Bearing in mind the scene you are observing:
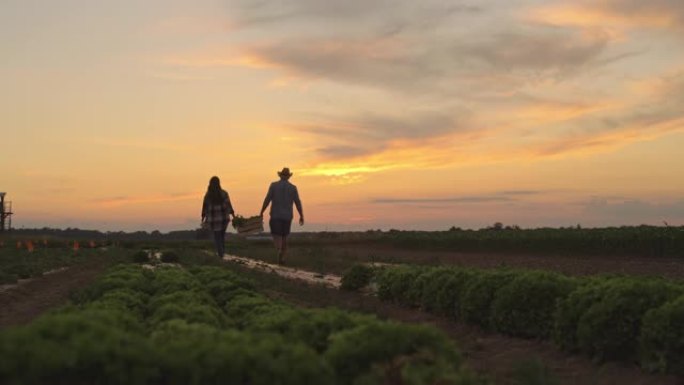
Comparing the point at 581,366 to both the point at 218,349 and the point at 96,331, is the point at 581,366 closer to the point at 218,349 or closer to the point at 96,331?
the point at 218,349

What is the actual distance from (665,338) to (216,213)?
56.2 feet

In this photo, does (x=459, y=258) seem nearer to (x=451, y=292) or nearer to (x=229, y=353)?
(x=451, y=292)

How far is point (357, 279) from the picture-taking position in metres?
14.7

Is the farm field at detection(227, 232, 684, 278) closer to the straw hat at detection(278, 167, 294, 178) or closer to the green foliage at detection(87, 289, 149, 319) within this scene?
the straw hat at detection(278, 167, 294, 178)

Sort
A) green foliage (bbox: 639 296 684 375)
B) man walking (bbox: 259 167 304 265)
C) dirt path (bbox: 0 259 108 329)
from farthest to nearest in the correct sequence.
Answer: man walking (bbox: 259 167 304 265), dirt path (bbox: 0 259 108 329), green foliage (bbox: 639 296 684 375)

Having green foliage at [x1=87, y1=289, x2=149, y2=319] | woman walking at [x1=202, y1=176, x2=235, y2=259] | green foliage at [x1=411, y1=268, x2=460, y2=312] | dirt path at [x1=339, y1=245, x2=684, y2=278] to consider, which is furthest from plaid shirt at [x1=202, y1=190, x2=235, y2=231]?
green foliage at [x1=87, y1=289, x2=149, y2=319]

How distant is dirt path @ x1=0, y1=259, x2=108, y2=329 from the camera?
A: 1060 centimetres

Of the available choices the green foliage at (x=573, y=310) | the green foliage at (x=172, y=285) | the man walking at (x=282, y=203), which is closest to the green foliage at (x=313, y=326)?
the green foliage at (x=573, y=310)

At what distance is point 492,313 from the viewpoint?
923cm

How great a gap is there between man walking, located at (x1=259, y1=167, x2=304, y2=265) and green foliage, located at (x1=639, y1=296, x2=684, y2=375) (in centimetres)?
1588

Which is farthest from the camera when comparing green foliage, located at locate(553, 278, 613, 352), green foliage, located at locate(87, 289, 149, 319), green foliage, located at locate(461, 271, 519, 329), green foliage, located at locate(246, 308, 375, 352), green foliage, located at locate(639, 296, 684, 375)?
green foliage, located at locate(461, 271, 519, 329)

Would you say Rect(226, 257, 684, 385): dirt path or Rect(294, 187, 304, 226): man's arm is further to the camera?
Rect(294, 187, 304, 226): man's arm

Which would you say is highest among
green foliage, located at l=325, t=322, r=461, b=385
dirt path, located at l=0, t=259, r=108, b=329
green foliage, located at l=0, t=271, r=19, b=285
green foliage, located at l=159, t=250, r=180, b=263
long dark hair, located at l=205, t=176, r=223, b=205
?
long dark hair, located at l=205, t=176, r=223, b=205

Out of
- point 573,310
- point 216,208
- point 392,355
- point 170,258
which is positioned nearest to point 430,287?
point 573,310
